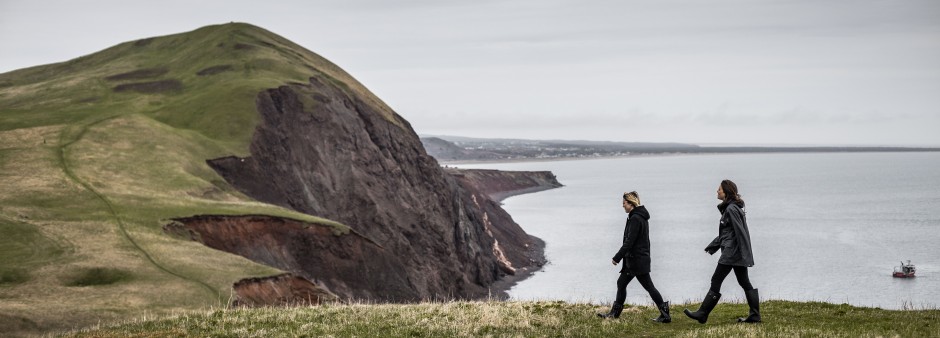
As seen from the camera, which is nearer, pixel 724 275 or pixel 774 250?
pixel 724 275

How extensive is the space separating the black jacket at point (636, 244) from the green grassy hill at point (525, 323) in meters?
1.27

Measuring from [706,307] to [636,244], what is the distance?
79.7 inches

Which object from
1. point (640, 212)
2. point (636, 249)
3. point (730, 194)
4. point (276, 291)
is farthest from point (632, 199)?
point (276, 291)

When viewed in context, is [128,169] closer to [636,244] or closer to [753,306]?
[636,244]

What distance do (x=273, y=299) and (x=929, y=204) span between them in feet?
550

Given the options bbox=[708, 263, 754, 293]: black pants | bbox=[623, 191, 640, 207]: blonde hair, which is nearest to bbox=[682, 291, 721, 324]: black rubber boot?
bbox=[708, 263, 754, 293]: black pants

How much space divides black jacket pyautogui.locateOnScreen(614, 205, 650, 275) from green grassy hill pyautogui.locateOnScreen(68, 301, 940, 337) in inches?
50.1

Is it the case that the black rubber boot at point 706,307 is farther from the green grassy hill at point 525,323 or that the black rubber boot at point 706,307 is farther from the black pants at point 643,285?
the black pants at point 643,285

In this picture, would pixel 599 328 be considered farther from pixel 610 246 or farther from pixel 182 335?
pixel 610 246

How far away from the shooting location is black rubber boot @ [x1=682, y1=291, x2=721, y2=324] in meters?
18.6

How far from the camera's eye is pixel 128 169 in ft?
195

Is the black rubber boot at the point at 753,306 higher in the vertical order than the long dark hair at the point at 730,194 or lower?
lower

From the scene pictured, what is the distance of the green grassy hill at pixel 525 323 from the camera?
18.0m

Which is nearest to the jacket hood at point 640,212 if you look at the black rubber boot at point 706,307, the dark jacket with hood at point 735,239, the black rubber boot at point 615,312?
the dark jacket with hood at point 735,239
